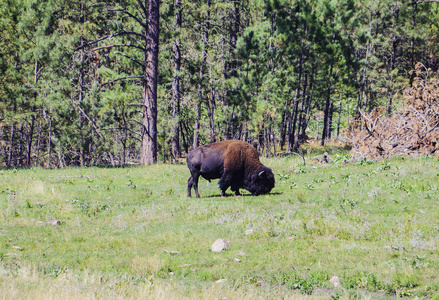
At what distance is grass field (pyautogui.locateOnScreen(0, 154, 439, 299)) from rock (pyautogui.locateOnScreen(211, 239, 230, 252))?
164 mm

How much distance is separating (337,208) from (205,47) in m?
22.3

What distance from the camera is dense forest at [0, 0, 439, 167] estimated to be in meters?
25.7

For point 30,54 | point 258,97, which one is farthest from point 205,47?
point 30,54

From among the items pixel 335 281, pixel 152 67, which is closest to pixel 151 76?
pixel 152 67

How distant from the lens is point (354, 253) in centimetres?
851

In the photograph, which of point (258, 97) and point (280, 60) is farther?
point (280, 60)

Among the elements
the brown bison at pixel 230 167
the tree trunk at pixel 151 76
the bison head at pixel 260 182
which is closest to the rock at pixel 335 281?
the brown bison at pixel 230 167

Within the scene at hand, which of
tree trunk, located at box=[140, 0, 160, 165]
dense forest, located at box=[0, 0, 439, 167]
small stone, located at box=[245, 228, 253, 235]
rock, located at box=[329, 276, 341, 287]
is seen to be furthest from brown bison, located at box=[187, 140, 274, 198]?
tree trunk, located at box=[140, 0, 160, 165]

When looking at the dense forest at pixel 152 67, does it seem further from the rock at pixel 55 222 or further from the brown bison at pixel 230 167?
the rock at pixel 55 222

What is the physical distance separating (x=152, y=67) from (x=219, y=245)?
1771 cm

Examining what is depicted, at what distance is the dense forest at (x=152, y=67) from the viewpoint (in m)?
25.7

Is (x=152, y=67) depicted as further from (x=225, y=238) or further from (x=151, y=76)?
(x=225, y=238)

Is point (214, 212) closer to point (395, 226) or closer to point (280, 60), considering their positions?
point (395, 226)

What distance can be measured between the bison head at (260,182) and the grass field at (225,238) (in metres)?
0.53
